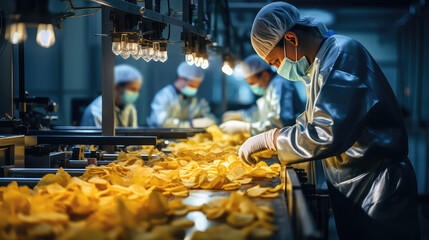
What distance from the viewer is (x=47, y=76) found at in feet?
25.1

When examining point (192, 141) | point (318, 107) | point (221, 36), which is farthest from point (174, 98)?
point (318, 107)

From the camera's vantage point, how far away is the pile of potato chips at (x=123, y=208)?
88 centimetres

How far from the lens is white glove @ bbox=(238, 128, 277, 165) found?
1.73m

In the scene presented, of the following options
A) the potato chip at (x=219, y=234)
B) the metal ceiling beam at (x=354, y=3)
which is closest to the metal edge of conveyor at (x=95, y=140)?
the potato chip at (x=219, y=234)

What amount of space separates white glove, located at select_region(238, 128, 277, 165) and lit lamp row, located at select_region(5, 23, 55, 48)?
39.3 inches

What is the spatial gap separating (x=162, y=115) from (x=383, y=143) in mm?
3973

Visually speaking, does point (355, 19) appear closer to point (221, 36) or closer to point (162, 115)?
point (221, 36)

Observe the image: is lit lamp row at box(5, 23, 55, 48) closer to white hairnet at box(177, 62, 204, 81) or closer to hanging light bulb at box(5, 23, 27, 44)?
hanging light bulb at box(5, 23, 27, 44)

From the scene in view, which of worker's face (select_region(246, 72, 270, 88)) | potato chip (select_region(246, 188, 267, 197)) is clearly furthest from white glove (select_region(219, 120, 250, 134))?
potato chip (select_region(246, 188, 267, 197))

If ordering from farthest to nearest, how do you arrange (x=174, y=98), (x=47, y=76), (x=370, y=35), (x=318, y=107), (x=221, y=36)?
(x=47, y=76) < (x=370, y=35) < (x=174, y=98) < (x=221, y=36) < (x=318, y=107)

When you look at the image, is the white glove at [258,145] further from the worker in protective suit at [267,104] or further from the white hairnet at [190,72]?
the white hairnet at [190,72]

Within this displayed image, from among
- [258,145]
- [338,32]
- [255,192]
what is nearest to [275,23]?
[258,145]

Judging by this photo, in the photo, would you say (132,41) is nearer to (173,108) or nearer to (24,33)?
(24,33)

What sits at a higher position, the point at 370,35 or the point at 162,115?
the point at 370,35
